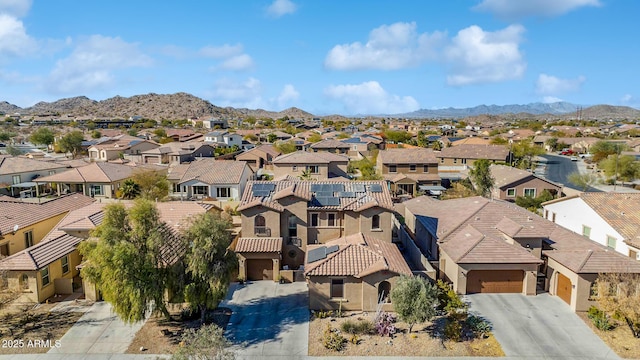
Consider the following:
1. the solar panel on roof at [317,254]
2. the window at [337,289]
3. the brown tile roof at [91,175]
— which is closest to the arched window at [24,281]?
the solar panel on roof at [317,254]

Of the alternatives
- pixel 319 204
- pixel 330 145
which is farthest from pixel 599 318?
pixel 330 145

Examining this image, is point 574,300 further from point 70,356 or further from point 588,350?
point 70,356

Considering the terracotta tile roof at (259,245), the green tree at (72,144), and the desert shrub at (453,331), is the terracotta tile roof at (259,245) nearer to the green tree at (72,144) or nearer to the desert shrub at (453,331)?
the desert shrub at (453,331)

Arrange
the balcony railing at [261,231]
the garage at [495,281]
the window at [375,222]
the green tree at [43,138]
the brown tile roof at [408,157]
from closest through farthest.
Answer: the garage at [495,281] → the balcony railing at [261,231] → the window at [375,222] → the brown tile roof at [408,157] → the green tree at [43,138]

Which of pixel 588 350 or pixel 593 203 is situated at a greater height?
pixel 593 203

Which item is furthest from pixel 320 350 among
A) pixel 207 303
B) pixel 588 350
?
pixel 588 350

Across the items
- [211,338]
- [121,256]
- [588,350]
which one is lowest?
[588,350]
